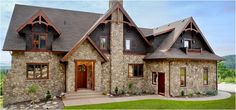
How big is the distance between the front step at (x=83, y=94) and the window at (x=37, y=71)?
8.00ft

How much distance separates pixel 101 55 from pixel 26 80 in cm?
585

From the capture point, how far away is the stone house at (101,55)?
1480 cm

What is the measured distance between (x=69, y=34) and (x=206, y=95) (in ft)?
42.4

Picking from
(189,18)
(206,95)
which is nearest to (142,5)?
(189,18)

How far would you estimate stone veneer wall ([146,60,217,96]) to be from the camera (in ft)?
53.6

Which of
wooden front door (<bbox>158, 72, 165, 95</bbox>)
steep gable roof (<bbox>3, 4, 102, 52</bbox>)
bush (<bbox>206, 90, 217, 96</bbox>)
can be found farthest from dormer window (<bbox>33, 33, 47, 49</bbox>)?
bush (<bbox>206, 90, 217, 96</bbox>)

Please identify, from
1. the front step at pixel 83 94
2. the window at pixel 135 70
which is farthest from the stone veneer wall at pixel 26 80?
the window at pixel 135 70

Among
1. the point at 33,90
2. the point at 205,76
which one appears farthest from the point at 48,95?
the point at 205,76

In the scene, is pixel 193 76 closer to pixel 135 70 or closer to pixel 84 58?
pixel 135 70

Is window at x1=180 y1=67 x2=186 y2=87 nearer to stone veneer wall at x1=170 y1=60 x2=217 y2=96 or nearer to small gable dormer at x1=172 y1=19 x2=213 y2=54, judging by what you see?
stone veneer wall at x1=170 y1=60 x2=217 y2=96

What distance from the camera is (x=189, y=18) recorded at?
18.0 m

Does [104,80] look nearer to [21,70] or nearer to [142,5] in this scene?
[21,70]

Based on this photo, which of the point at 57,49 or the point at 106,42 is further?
the point at 106,42

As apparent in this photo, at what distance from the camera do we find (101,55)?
52.9 feet
